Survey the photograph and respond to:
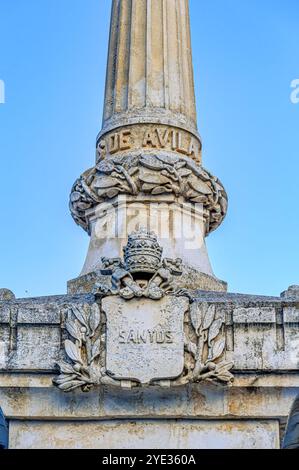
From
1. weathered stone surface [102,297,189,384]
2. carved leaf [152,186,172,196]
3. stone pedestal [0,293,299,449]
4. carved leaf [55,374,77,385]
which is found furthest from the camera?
carved leaf [152,186,172,196]

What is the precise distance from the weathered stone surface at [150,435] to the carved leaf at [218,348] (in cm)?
78

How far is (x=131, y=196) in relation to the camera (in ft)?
57.7

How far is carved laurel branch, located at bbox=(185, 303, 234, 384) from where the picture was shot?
1405 centimetres

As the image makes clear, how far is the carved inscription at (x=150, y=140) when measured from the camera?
18141mm

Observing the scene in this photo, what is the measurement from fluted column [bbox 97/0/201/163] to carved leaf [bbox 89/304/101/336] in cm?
443

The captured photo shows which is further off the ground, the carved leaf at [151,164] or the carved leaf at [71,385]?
the carved leaf at [151,164]

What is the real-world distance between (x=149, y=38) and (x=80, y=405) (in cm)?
697

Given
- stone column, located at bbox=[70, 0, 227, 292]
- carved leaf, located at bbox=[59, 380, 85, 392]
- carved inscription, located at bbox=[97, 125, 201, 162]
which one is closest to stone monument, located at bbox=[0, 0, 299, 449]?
carved leaf, located at bbox=[59, 380, 85, 392]

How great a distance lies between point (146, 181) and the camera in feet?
57.3

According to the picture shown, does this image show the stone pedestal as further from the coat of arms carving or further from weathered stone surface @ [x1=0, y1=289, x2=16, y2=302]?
weathered stone surface @ [x1=0, y1=289, x2=16, y2=302]

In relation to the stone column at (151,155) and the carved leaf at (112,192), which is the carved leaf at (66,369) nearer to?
the stone column at (151,155)

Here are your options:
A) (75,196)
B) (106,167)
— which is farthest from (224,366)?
(75,196)

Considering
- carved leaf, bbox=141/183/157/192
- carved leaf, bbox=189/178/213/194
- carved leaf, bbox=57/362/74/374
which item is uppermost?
carved leaf, bbox=189/178/213/194

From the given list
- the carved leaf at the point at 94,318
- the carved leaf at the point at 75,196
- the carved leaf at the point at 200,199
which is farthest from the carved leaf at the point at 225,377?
the carved leaf at the point at 75,196
